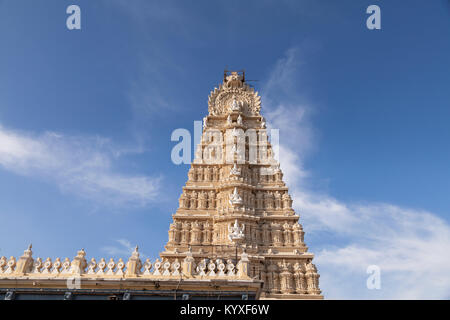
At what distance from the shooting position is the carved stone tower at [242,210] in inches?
1194

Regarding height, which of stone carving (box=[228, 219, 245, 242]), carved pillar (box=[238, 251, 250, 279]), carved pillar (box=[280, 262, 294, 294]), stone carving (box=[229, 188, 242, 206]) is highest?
stone carving (box=[229, 188, 242, 206])

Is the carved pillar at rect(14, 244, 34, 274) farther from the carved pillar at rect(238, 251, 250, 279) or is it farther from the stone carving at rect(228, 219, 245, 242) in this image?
the stone carving at rect(228, 219, 245, 242)

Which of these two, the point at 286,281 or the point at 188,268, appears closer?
the point at 188,268

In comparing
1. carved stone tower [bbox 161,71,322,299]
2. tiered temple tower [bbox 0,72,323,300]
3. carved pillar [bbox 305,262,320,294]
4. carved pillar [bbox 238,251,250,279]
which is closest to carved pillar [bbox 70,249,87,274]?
tiered temple tower [bbox 0,72,323,300]

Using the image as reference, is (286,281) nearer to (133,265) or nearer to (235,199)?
(235,199)

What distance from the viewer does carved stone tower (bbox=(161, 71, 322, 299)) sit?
99.5 feet

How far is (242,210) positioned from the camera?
109 ft

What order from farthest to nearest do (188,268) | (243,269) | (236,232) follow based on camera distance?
(236,232)
(188,268)
(243,269)

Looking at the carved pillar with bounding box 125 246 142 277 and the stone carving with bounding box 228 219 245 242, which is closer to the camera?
the carved pillar with bounding box 125 246 142 277

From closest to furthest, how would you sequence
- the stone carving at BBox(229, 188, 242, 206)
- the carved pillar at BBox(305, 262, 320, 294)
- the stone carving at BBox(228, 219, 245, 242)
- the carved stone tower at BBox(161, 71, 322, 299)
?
1. the carved pillar at BBox(305, 262, 320, 294)
2. the carved stone tower at BBox(161, 71, 322, 299)
3. the stone carving at BBox(228, 219, 245, 242)
4. the stone carving at BBox(229, 188, 242, 206)

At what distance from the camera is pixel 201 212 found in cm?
3441

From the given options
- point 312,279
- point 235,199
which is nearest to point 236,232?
point 235,199

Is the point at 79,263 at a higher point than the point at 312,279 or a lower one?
lower
